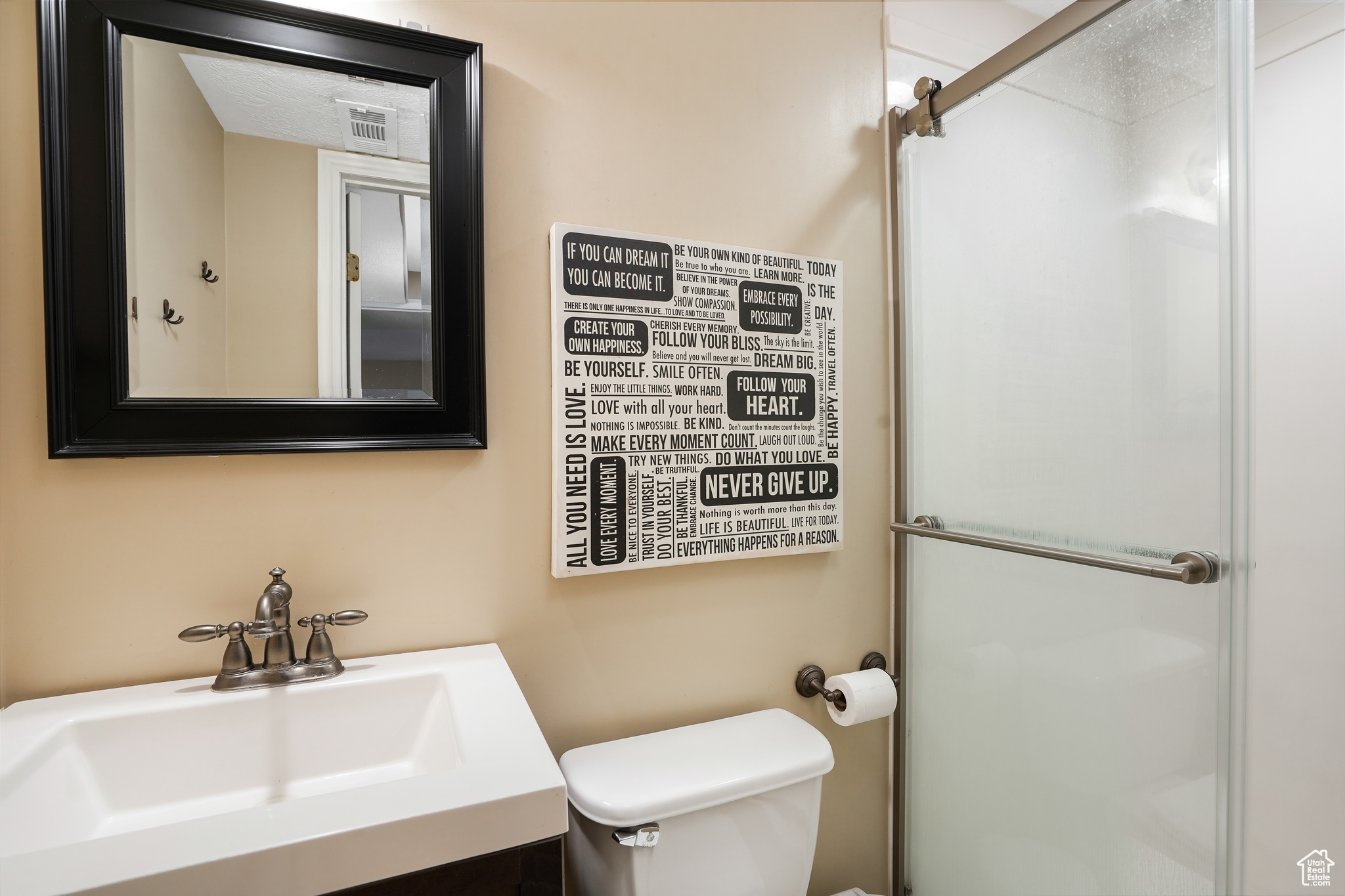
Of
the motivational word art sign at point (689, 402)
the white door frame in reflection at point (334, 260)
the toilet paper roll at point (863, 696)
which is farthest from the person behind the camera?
the toilet paper roll at point (863, 696)

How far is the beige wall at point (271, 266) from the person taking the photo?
35.7 inches

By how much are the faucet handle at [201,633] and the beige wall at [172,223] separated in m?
0.32

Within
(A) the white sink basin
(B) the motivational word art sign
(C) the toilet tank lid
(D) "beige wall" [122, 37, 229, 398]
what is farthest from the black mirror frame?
(C) the toilet tank lid

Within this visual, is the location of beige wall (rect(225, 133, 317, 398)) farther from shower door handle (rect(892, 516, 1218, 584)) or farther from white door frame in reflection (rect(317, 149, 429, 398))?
shower door handle (rect(892, 516, 1218, 584))

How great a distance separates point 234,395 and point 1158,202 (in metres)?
1.36

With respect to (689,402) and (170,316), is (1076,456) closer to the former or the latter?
(689,402)

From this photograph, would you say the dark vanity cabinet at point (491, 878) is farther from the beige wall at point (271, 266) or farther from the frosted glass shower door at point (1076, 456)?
the frosted glass shower door at point (1076, 456)

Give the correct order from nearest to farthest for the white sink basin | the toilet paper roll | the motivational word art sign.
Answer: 1. the white sink basin
2. the motivational word art sign
3. the toilet paper roll

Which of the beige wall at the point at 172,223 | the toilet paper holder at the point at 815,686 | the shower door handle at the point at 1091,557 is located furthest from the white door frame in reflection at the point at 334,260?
the shower door handle at the point at 1091,557

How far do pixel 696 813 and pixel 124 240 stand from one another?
44.8 inches

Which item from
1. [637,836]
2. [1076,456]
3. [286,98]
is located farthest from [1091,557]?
[286,98]

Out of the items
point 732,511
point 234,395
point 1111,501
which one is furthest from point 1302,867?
point 234,395

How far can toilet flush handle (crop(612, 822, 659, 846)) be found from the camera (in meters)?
0.86

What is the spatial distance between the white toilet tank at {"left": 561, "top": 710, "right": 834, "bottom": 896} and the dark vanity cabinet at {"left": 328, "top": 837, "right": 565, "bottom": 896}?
0.27m
